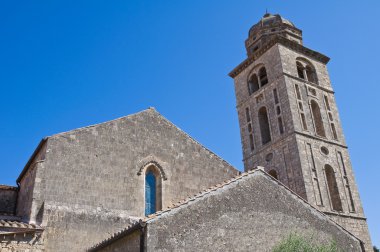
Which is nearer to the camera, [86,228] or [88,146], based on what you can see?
[86,228]

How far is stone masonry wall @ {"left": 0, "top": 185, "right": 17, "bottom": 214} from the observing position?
55.0 feet

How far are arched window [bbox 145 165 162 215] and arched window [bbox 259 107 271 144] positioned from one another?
38.1 ft

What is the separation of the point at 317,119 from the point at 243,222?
16.2m

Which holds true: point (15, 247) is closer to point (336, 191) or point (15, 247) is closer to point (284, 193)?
point (284, 193)

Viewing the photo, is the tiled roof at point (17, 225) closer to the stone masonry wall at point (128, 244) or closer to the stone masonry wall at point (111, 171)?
the stone masonry wall at point (111, 171)

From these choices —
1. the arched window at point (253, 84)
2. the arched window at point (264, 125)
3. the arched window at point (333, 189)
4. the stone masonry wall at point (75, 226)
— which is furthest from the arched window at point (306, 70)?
the stone masonry wall at point (75, 226)

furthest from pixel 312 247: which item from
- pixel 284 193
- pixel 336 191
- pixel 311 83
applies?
pixel 311 83

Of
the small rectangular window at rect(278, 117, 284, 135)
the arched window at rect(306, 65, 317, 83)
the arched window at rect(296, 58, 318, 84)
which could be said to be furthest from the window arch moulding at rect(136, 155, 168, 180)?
the arched window at rect(306, 65, 317, 83)

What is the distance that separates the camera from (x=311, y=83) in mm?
26766

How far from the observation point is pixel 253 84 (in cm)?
2892

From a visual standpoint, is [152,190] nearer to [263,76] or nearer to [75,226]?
[75,226]

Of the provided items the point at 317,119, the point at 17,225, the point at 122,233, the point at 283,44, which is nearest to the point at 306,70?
the point at 283,44

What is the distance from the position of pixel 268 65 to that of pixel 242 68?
2885mm

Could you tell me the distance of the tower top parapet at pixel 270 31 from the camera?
95.4ft
